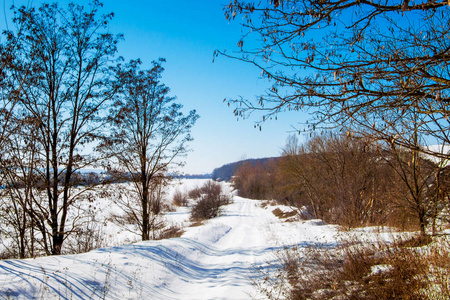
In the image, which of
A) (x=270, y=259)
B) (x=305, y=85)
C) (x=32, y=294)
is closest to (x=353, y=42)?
(x=305, y=85)

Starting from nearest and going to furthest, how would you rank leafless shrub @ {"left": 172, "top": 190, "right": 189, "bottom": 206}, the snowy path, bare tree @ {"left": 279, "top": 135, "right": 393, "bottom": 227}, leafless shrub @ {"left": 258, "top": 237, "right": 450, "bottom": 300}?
1. leafless shrub @ {"left": 258, "top": 237, "right": 450, "bottom": 300}
2. the snowy path
3. bare tree @ {"left": 279, "top": 135, "right": 393, "bottom": 227}
4. leafless shrub @ {"left": 172, "top": 190, "right": 189, "bottom": 206}

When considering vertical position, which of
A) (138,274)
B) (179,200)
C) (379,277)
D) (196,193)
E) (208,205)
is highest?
(379,277)

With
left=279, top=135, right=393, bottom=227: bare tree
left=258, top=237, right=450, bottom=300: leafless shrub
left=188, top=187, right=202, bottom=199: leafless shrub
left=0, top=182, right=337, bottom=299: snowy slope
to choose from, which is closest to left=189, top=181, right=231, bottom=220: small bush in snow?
left=188, top=187, right=202, bottom=199: leafless shrub

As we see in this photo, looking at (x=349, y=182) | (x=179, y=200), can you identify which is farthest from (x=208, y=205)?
(x=349, y=182)

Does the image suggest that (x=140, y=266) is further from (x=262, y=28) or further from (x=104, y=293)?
(x=262, y=28)

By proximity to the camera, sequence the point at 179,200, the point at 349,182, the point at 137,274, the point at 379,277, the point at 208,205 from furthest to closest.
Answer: the point at 179,200 < the point at 208,205 < the point at 349,182 < the point at 137,274 < the point at 379,277

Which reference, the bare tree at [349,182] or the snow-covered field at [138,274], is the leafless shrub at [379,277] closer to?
the snow-covered field at [138,274]

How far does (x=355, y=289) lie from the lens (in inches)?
177

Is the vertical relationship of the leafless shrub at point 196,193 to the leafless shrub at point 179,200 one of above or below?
above

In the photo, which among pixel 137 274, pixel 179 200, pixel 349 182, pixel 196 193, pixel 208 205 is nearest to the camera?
pixel 137 274

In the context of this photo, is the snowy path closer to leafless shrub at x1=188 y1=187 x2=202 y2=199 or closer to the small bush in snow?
the small bush in snow

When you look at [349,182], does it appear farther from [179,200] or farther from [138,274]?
[179,200]

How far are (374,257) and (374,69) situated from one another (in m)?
4.53

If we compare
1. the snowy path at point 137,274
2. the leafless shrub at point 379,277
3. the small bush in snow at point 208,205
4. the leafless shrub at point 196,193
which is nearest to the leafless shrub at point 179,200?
the leafless shrub at point 196,193
